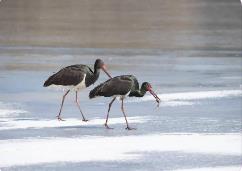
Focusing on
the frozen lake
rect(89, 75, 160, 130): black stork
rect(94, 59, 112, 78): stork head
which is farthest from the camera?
rect(94, 59, 112, 78): stork head

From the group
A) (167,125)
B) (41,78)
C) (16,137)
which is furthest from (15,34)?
(167,125)

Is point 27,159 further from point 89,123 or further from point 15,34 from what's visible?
point 15,34

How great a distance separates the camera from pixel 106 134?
153 inches

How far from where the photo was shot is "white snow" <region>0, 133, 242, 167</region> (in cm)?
378

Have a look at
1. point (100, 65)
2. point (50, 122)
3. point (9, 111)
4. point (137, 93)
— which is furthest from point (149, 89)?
point (9, 111)

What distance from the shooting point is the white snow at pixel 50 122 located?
154 inches

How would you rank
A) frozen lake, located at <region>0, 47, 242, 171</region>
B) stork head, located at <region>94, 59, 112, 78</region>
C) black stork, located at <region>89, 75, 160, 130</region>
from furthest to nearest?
stork head, located at <region>94, 59, 112, 78</region>, black stork, located at <region>89, 75, 160, 130</region>, frozen lake, located at <region>0, 47, 242, 171</region>

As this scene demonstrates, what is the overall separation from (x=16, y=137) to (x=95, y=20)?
0.83 metres

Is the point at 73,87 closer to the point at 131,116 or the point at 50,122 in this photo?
the point at 50,122

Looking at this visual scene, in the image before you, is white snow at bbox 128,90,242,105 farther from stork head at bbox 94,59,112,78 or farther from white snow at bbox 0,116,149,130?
stork head at bbox 94,59,112,78

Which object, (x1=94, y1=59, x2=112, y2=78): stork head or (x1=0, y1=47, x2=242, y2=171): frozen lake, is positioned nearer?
(x1=0, y1=47, x2=242, y2=171): frozen lake

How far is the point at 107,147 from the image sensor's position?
3.83 meters

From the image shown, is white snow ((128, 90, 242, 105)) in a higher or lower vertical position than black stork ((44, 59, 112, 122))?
lower

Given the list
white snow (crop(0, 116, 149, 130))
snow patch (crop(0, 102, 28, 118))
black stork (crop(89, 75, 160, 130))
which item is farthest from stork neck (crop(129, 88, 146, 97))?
snow patch (crop(0, 102, 28, 118))
